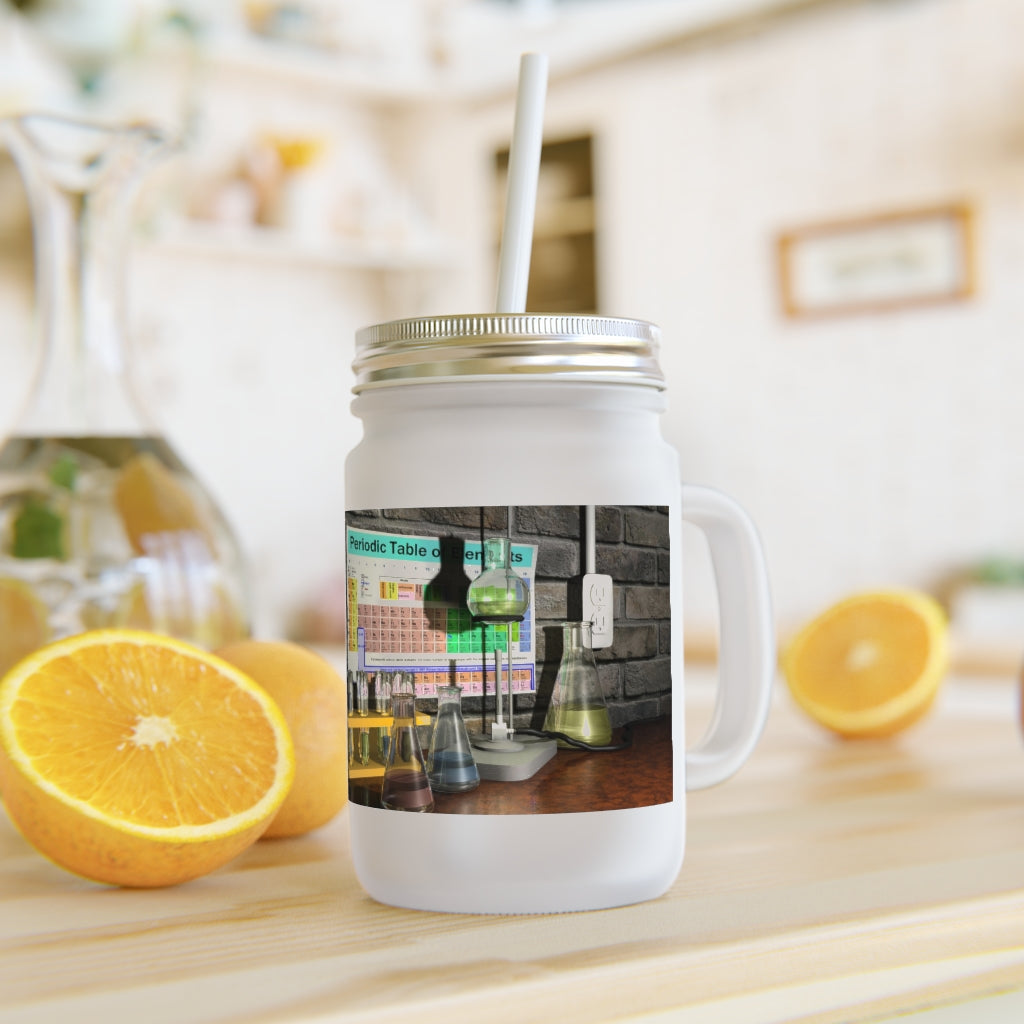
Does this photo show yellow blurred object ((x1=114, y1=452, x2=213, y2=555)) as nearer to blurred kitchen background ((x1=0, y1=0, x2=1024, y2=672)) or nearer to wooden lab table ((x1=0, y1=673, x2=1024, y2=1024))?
wooden lab table ((x1=0, y1=673, x2=1024, y2=1024))

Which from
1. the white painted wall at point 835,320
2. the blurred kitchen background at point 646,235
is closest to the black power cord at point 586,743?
the blurred kitchen background at point 646,235

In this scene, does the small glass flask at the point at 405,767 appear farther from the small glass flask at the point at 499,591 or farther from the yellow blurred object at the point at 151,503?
the yellow blurred object at the point at 151,503

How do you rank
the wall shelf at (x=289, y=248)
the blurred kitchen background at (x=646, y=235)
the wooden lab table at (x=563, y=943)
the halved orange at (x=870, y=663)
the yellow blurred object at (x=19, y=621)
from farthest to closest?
1. the wall shelf at (x=289, y=248)
2. the blurred kitchen background at (x=646, y=235)
3. the halved orange at (x=870, y=663)
4. the yellow blurred object at (x=19, y=621)
5. the wooden lab table at (x=563, y=943)

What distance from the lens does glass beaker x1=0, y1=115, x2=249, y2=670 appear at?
670 mm

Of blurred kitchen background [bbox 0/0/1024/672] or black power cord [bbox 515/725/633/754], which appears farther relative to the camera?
blurred kitchen background [bbox 0/0/1024/672]

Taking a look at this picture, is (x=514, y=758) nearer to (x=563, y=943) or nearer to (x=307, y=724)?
(x=563, y=943)

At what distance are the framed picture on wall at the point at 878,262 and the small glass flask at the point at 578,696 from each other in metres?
2.83

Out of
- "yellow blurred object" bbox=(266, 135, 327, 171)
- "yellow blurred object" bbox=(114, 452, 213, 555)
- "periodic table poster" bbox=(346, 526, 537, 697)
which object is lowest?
"periodic table poster" bbox=(346, 526, 537, 697)

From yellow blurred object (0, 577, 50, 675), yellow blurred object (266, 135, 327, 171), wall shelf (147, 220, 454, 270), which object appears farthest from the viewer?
yellow blurred object (266, 135, 327, 171)

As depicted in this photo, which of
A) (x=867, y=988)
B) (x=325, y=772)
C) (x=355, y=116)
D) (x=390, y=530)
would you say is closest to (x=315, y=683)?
(x=325, y=772)

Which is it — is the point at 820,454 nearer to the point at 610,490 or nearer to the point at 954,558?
the point at 954,558

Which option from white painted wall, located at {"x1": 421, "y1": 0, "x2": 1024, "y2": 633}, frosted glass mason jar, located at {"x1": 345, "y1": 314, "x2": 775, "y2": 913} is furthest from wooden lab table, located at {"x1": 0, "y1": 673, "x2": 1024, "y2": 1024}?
white painted wall, located at {"x1": 421, "y1": 0, "x2": 1024, "y2": 633}

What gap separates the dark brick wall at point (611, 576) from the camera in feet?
1.39

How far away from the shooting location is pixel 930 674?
0.82 m
